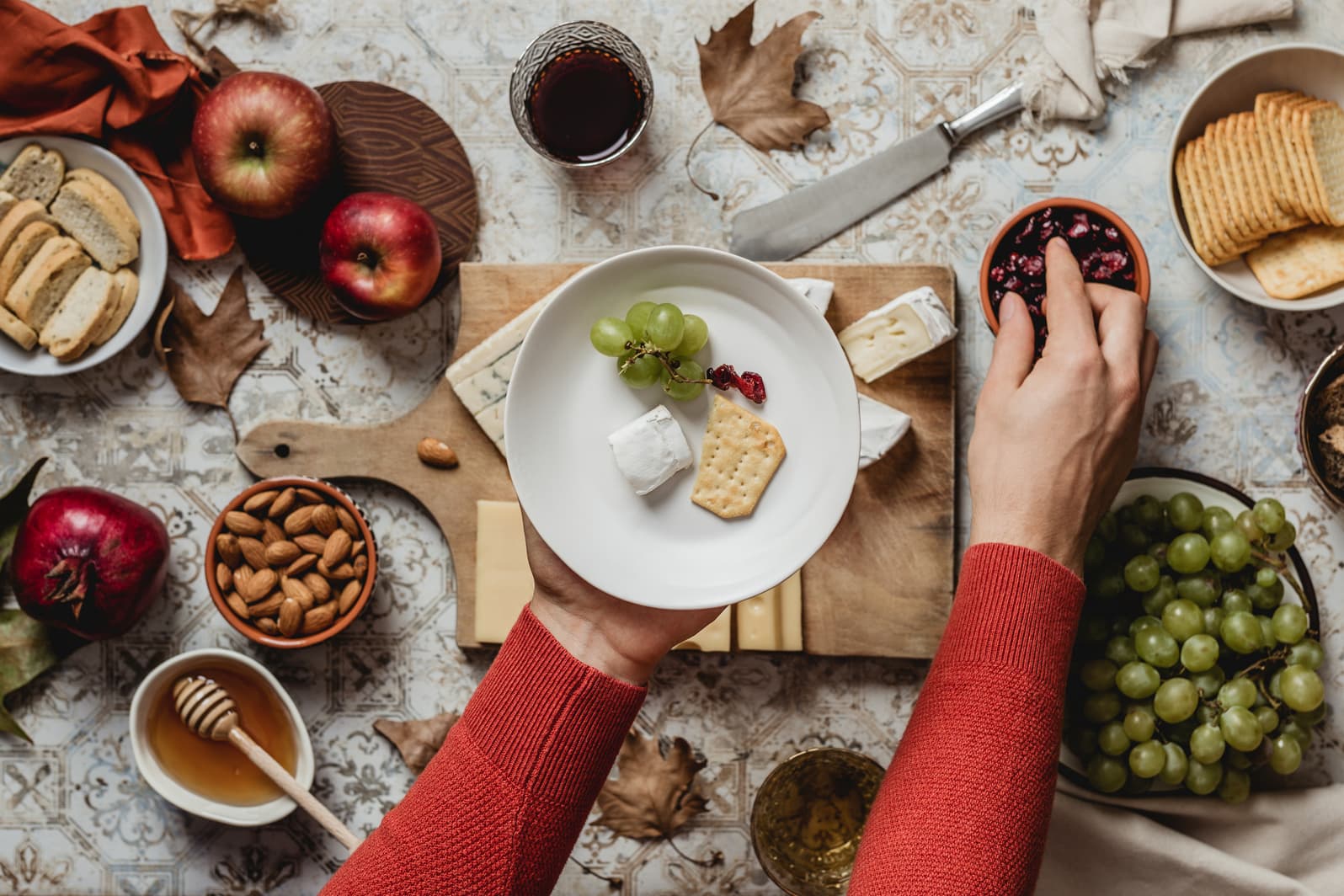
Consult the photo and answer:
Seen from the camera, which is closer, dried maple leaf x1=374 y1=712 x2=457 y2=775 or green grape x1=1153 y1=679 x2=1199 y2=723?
green grape x1=1153 y1=679 x2=1199 y2=723

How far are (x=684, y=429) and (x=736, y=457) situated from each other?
0.06 m

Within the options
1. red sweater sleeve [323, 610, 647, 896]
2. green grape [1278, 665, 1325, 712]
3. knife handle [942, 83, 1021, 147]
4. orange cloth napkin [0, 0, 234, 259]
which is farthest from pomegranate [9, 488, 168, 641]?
green grape [1278, 665, 1325, 712]

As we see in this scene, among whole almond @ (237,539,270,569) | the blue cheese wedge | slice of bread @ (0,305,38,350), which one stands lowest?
whole almond @ (237,539,270,569)

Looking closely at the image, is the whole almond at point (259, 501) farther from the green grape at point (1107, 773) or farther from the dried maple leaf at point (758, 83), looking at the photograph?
the green grape at point (1107, 773)

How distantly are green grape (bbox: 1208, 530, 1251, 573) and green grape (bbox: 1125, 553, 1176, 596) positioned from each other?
57 millimetres

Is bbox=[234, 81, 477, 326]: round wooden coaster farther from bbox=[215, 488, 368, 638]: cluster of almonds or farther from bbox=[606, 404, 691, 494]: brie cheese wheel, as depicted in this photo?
bbox=[606, 404, 691, 494]: brie cheese wheel

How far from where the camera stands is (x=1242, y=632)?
101 cm

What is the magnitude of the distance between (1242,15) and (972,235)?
1.34ft

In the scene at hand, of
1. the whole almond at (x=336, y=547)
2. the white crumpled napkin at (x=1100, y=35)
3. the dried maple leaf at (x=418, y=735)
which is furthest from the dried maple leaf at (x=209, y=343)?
the white crumpled napkin at (x=1100, y=35)

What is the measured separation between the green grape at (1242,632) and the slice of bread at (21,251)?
1392mm

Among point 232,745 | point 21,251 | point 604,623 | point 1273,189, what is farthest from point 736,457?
point 21,251

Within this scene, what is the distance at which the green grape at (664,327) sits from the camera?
84 cm

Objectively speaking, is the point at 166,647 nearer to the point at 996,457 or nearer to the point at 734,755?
the point at 734,755

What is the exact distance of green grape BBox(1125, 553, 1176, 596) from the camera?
1.05 metres
